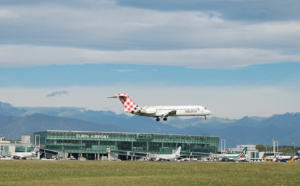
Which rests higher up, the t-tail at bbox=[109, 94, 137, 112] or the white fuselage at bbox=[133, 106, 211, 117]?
the t-tail at bbox=[109, 94, 137, 112]

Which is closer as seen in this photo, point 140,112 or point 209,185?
point 209,185

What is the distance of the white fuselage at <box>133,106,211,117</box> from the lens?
150m

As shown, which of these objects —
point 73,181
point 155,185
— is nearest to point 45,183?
point 73,181

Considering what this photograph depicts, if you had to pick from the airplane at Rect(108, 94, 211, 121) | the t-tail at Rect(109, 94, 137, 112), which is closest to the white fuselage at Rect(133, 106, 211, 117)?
the airplane at Rect(108, 94, 211, 121)

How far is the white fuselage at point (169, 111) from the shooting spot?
149637mm

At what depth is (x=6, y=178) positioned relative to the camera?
91.8 m

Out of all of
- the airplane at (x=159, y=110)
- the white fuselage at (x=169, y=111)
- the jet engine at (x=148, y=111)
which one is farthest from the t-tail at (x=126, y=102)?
the jet engine at (x=148, y=111)

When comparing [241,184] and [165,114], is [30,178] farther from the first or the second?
[165,114]

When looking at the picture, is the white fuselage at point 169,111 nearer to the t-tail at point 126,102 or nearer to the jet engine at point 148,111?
the jet engine at point 148,111

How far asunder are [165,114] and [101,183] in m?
70.3

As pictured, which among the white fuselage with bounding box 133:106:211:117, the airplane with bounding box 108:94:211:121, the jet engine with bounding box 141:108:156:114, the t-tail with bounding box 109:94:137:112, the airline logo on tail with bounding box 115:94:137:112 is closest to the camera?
the jet engine with bounding box 141:108:156:114

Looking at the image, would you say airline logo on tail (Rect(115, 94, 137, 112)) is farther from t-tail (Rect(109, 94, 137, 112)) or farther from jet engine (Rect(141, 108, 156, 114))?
jet engine (Rect(141, 108, 156, 114))

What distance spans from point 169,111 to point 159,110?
282 centimetres

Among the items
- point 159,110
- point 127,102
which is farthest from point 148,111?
point 127,102
